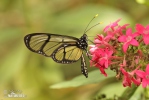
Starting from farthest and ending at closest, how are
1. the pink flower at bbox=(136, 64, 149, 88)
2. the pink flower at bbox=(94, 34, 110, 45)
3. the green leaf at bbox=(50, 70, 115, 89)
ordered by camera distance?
the green leaf at bbox=(50, 70, 115, 89)
the pink flower at bbox=(94, 34, 110, 45)
the pink flower at bbox=(136, 64, 149, 88)

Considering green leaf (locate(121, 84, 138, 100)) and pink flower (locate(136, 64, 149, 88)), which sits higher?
pink flower (locate(136, 64, 149, 88))

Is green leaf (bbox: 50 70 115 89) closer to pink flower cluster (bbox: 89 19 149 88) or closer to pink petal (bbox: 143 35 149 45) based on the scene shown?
pink flower cluster (bbox: 89 19 149 88)

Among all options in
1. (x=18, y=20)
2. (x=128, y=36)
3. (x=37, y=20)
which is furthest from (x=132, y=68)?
(x=18, y=20)

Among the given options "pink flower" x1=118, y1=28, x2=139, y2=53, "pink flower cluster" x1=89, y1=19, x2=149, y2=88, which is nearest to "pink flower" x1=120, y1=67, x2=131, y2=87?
"pink flower cluster" x1=89, y1=19, x2=149, y2=88

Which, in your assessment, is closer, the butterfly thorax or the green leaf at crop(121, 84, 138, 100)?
the green leaf at crop(121, 84, 138, 100)

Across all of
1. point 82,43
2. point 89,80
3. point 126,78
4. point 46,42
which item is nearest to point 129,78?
point 126,78

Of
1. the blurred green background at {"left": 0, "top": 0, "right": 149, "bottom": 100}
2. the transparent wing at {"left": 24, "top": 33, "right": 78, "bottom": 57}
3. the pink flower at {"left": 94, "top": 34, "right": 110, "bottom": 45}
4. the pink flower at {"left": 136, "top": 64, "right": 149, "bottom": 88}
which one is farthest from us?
the blurred green background at {"left": 0, "top": 0, "right": 149, "bottom": 100}

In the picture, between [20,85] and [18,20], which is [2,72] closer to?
[20,85]
